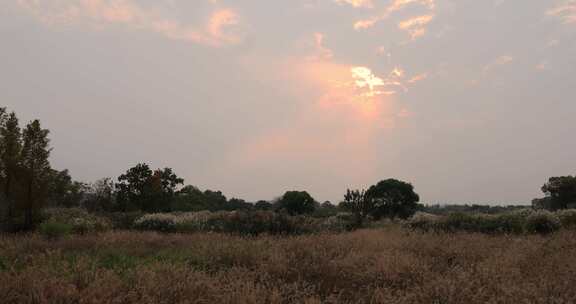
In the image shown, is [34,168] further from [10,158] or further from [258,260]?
[258,260]

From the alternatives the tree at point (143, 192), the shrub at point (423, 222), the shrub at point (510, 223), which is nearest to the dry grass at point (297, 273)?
the shrub at point (510, 223)

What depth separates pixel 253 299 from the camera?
5355mm

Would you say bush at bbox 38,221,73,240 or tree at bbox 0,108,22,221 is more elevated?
tree at bbox 0,108,22,221

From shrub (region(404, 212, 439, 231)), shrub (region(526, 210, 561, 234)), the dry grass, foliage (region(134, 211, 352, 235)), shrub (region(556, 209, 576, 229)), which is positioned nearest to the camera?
the dry grass

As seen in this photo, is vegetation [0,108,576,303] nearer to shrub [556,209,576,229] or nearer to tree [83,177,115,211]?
shrub [556,209,576,229]

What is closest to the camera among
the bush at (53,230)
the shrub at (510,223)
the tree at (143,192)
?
the bush at (53,230)

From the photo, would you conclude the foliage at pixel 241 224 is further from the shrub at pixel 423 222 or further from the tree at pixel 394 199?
the tree at pixel 394 199

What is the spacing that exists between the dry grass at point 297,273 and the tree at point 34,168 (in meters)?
8.49

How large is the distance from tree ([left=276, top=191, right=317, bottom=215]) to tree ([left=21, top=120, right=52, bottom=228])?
26.6 metres

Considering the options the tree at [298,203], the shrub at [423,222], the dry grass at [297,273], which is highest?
the tree at [298,203]

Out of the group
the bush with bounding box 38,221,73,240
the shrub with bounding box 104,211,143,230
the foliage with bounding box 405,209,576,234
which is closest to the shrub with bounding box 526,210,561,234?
the foliage with bounding box 405,209,576,234

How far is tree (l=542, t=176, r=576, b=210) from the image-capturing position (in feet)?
153

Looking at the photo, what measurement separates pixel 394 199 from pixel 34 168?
31769 millimetres

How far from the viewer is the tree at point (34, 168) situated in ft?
59.2
